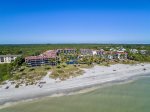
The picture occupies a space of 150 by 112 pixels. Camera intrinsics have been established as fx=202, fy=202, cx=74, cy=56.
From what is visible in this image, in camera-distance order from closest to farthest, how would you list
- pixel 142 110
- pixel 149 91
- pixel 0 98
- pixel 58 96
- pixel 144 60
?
pixel 142 110
pixel 0 98
pixel 58 96
pixel 149 91
pixel 144 60

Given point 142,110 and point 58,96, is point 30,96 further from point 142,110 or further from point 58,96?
point 142,110

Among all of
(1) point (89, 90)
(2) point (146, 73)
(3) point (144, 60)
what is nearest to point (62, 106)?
(1) point (89, 90)

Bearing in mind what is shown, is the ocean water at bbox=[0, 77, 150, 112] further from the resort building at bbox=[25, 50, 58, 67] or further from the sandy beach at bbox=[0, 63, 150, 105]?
the resort building at bbox=[25, 50, 58, 67]

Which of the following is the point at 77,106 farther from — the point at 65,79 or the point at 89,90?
the point at 65,79

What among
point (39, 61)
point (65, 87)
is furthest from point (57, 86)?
point (39, 61)

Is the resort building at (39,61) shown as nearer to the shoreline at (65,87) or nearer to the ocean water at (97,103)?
the shoreline at (65,87)

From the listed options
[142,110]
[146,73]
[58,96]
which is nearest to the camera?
[142,110]

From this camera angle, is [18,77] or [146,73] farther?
[146,73]

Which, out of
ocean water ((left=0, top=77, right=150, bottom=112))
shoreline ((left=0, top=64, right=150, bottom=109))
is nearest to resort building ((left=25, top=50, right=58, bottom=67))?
shoreline ((left=0, top=64, right=150, bottom=109))
